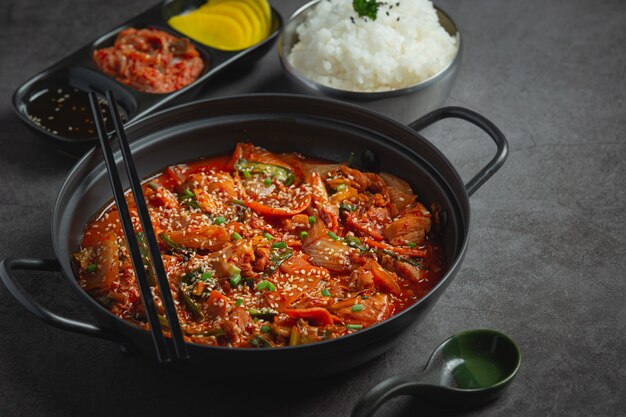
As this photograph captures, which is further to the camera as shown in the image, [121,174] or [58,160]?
[58,160]

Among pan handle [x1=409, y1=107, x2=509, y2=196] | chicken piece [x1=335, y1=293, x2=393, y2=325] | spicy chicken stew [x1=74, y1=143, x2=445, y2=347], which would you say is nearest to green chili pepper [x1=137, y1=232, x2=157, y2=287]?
spicy chicken stew [x1=74, y1=143, x2=445, y2=347]

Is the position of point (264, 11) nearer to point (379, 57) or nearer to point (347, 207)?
point (379, 57)

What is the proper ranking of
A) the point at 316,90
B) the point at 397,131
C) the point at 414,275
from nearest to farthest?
1. the point at 414,275
2. the point at 397,131
3. the point at 316,90

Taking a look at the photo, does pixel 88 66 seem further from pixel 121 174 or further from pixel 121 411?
pixel 121 411

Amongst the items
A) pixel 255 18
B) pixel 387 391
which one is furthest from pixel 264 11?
pixel 387 391

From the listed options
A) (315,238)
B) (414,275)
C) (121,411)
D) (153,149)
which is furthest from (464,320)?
(153,149)

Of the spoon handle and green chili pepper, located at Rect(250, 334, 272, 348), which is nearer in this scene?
the spoon handle

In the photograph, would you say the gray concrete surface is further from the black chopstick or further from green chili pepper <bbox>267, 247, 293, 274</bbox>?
green chili pepper <bbox>267, 247, 293, 274</bbox>

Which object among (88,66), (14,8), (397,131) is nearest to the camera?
(397,131)
